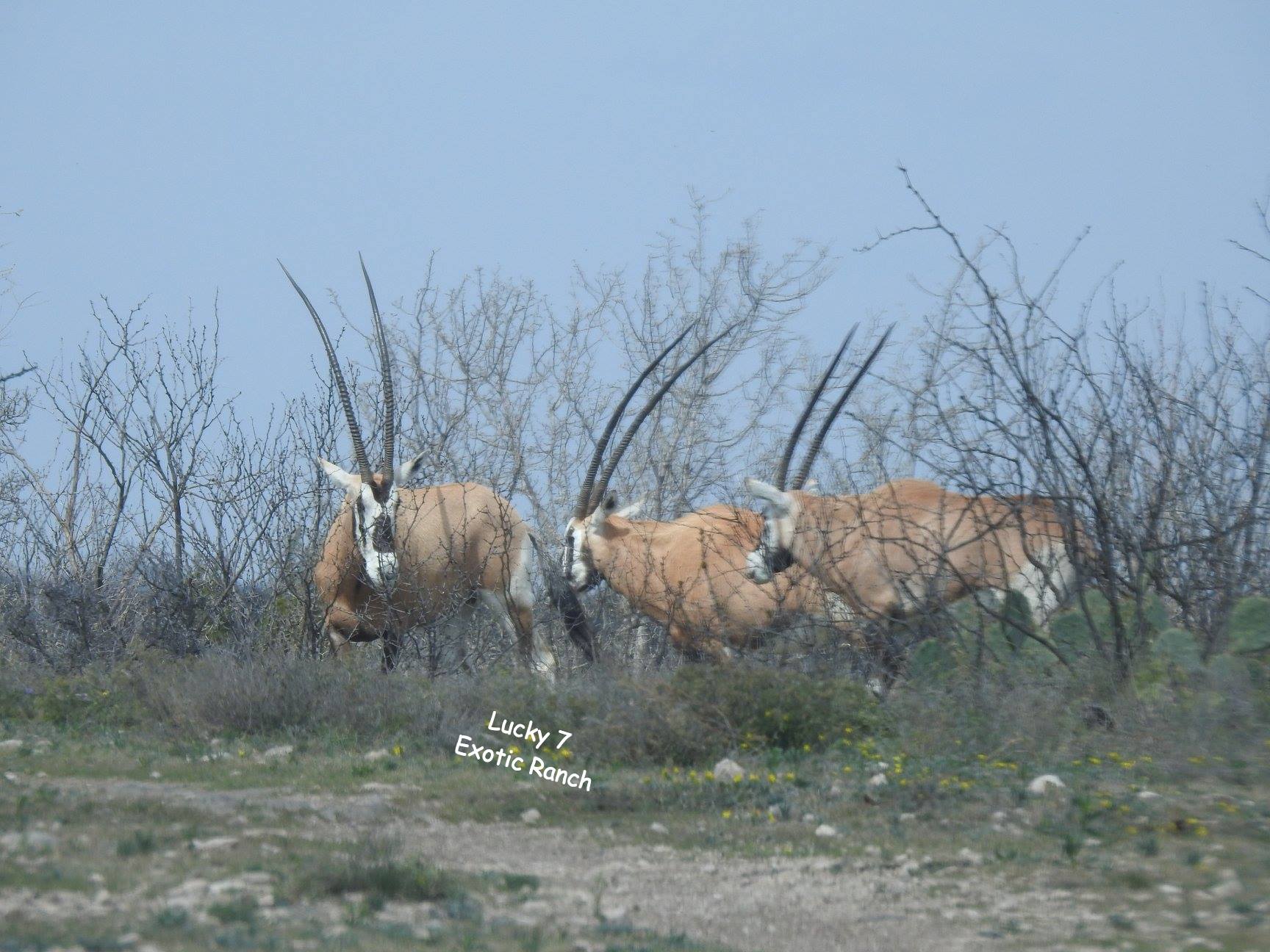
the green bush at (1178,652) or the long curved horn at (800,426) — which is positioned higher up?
the long curved horn at (800,426)

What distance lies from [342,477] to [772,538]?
10.5 ft

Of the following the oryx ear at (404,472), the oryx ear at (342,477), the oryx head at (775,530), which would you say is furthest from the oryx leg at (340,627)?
the oryx head at (775,530)

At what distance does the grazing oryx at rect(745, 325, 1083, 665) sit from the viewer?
8523 millimetres

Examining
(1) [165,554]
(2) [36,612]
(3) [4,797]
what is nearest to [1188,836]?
(3) [4,797]

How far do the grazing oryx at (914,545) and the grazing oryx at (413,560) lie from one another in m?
1.75

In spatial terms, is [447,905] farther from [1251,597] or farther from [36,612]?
[36,612]

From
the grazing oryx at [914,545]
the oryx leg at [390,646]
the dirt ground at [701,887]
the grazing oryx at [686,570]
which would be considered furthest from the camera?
the oryx leg at [390,646]

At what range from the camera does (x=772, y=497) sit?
10531mm

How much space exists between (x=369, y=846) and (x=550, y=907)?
726 mm

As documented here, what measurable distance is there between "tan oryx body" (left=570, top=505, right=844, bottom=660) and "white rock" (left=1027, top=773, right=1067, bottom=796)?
3.13 meters

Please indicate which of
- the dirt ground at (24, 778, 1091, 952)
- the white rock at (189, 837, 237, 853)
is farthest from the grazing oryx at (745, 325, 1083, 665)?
the white rock at (189, 837, 237, 853)

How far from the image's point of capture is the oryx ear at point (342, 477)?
11.0m

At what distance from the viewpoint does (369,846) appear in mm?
4664

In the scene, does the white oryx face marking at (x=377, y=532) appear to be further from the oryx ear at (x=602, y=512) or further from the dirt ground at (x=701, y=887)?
the dirt ground at (x=701, y=887)
